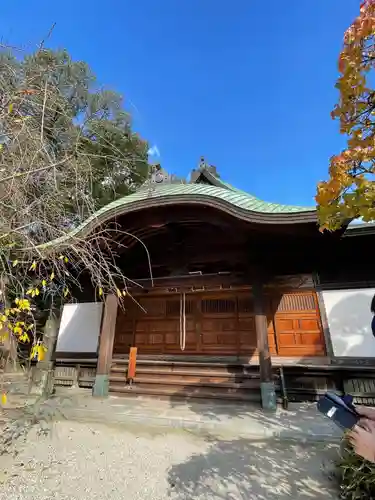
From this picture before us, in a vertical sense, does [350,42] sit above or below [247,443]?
above

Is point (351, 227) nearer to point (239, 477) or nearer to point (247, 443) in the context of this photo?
point (247, 443)

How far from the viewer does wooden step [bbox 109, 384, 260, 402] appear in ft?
18.6

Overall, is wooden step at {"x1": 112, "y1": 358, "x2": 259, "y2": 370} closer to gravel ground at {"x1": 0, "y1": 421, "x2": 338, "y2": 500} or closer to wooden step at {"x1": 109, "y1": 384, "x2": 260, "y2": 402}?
wooden step at {"x1": 109, "y1": 384, "x2": 260, "y2": 402}

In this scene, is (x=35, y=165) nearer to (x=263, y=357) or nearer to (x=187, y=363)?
(x=263, y=357)

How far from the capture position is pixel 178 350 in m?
7.98

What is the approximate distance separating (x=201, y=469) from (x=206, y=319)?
16.6 ft

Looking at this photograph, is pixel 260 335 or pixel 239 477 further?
pixel 260 335

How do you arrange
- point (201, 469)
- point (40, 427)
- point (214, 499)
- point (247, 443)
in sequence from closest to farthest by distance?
point (214, 499)
point (201, 469)
point (247, 443)
point (40, 427)

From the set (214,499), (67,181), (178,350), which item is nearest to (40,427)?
(214,499)

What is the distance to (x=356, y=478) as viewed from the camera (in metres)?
2.43

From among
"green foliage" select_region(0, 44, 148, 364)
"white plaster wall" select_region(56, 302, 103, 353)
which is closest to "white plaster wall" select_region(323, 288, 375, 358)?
"green foliage" select_region(0, 44, 148, 364)

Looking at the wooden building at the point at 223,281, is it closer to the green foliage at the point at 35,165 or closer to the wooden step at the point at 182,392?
the wooden step at the point at 182,392

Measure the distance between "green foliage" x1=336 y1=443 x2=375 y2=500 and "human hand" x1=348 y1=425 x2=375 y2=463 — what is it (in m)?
1.16

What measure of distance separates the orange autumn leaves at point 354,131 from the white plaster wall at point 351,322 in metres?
4.66
